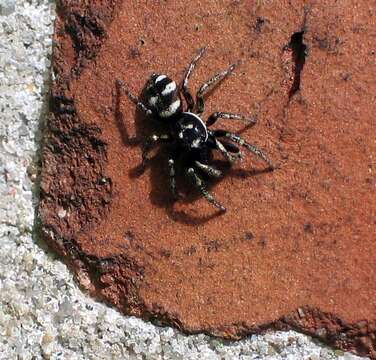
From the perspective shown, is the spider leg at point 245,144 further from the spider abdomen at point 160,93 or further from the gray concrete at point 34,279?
the gray concrete at point 34,279

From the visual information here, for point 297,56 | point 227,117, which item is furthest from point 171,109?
point 297,56

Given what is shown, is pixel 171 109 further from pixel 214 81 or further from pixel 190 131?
pixel 214 81

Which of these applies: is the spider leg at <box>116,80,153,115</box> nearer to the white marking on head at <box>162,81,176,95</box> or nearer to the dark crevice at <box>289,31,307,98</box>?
the white marking on head at <box>162,81,176,95</box>

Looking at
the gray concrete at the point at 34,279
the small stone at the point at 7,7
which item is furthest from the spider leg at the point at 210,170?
the small stone at the point at 7,7

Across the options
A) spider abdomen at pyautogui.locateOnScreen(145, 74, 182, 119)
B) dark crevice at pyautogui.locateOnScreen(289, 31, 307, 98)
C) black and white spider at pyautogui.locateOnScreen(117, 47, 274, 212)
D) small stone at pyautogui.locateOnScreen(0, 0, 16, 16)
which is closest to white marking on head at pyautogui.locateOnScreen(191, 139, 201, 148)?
black and white spider at pyautogui.locateOnScreen(117, 47, 274, 212)

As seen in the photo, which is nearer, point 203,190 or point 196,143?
point 203,190

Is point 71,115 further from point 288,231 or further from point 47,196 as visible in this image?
point 288,231

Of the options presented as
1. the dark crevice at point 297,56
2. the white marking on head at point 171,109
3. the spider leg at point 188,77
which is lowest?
the white marking on head at point 171,109
